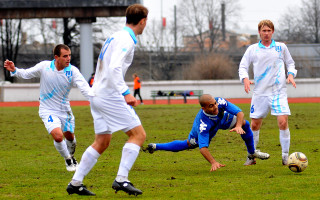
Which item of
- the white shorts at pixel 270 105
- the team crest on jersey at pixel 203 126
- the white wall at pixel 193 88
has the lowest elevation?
the white wall at pixel 193 88

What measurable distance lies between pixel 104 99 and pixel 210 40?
203 feet

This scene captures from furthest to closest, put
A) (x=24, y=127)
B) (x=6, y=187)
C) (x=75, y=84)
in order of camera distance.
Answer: (x=24, y=127) < (x=75, y=84) < (x=6, y=187)

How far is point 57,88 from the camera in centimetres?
860

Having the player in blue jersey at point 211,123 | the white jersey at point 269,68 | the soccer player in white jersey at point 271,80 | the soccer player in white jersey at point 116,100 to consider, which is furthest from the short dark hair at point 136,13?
the white jersey at point 269,68

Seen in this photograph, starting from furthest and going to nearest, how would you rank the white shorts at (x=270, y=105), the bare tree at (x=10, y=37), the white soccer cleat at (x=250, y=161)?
the bare tree at (x=10, y=37)
the white soccer cleat at (x=250, y=161)
the white shorts at (x=270, y=105)

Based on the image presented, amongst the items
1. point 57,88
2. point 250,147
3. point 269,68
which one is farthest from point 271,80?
point 57,88

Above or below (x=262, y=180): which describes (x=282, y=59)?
above

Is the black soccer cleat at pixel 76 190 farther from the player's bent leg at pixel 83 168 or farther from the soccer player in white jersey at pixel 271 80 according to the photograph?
the soccer player in white jersey at pixel 271 80

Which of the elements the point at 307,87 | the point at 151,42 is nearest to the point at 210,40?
the point at 151,42

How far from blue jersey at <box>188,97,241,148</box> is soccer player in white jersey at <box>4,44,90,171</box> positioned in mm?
1763

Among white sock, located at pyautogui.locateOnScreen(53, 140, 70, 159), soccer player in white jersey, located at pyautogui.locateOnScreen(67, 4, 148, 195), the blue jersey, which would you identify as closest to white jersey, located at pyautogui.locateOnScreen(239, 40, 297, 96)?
the blue jersey

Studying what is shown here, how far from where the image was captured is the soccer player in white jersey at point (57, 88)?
840 centimetres

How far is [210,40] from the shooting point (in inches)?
2648

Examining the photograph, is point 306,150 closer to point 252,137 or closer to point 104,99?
point 252,137
